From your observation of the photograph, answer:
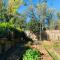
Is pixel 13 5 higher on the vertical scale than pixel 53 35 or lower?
higher

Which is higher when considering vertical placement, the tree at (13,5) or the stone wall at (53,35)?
the tree at (13,5)

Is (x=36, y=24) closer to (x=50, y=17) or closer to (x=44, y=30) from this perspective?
(x=44, y=30)

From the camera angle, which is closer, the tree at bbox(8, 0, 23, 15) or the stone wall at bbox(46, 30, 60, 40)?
the tree at bbox(8, 0, 23, 15)

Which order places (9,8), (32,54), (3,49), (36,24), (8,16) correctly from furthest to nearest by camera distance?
(36,24) < (8,16) < (9,8) < (3,49) < (32,54)

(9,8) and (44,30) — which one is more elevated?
(9,8)

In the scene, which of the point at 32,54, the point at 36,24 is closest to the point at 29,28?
the point at 36,24

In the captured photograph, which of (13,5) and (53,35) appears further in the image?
(53,35)

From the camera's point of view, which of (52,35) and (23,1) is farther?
(52,35)

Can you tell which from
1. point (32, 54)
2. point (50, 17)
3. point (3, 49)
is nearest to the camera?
point (32, 54)

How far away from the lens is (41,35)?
3344 centimetres

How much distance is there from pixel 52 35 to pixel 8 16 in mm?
7114

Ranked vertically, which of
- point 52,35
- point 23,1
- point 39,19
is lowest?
point 52,35

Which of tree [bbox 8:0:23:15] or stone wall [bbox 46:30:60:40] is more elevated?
tree [bbox 8:0:23:15]

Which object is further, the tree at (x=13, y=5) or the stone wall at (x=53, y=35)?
the stone wall at (x=53, y=35)
